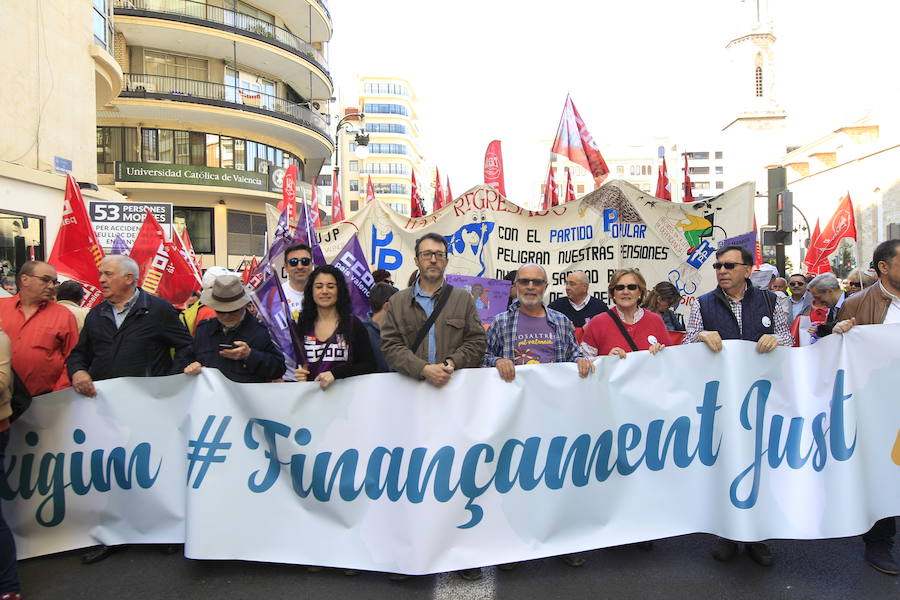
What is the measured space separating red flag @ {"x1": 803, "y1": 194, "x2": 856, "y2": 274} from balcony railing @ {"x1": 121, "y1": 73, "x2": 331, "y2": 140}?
24.5 metres

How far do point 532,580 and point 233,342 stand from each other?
2.30m

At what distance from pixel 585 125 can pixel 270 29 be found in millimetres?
26001

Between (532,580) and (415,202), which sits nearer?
(532,580)

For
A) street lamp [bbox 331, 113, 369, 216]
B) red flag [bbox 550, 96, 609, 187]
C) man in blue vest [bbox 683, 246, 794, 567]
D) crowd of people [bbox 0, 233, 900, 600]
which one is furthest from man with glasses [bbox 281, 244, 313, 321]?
street lamp [bbox 331, 113, 369, 216]

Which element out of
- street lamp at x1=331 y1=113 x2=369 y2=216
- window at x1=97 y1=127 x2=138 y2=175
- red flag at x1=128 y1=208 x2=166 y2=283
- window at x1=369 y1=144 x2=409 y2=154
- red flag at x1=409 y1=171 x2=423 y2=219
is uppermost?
window at x1=369 y1=144 x2=409 y2=154

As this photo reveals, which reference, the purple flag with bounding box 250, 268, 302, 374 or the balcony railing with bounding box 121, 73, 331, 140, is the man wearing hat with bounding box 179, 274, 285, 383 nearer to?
the purple flag with bounding box 250, 268, 302, 374

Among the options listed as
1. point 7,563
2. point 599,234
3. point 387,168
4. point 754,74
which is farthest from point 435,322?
point 754,74

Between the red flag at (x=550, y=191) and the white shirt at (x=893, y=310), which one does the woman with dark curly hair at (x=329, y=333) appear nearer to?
the white shirt at (x=893, y=310)

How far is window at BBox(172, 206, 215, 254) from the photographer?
30.2 meters

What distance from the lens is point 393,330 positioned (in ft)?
13.3

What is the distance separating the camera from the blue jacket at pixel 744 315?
4.09 metres

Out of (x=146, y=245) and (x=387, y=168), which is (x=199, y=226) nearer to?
(x=146, y=245)

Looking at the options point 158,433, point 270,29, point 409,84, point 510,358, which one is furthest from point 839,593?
point 409,84

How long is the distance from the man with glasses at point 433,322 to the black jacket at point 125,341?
147 centimetres
